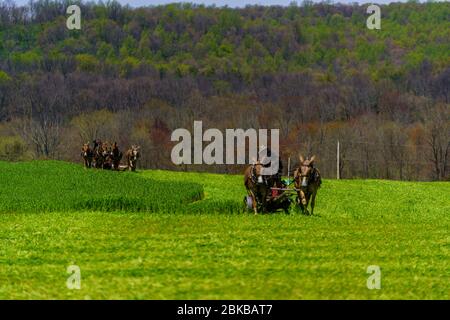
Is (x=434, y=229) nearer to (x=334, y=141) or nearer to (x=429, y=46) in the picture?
(x=334, y=141)

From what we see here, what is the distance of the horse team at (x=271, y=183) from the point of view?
1008 inches

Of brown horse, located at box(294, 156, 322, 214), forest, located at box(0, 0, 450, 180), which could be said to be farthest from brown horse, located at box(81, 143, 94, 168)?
forest, located at box(0, 0, 450, 180)

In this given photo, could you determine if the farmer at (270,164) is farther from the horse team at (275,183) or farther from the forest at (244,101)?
the forest at (244,101)

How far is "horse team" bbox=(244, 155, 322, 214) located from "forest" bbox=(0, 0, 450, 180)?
70.4m

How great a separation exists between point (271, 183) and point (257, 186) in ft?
1.66

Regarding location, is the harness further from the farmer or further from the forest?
the forest

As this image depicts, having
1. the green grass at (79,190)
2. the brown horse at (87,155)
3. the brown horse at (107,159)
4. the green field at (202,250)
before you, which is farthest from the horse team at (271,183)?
the brown horse at (107,159)

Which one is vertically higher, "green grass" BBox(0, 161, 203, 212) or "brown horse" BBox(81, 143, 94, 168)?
"brown horse" BBox(81, 143, 94, 168)

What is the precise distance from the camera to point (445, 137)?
102438 mm

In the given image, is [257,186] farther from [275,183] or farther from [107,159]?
[107,159]

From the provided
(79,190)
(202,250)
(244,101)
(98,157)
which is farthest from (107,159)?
(244,101)

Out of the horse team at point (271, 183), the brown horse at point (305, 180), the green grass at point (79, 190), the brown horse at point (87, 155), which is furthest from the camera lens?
the brown horse at point (87, 155)

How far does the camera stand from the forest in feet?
358
